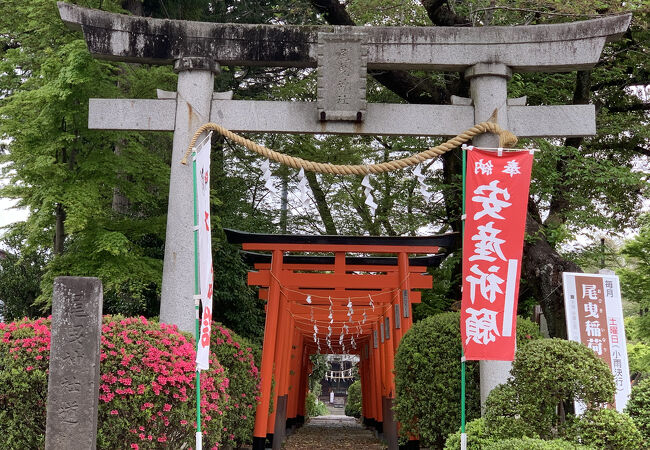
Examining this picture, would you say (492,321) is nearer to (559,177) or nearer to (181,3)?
(559,177)

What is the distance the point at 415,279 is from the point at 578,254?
3385 millimetres

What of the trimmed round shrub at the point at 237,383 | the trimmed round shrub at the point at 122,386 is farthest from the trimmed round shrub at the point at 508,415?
the trimmed round shrub at the point at 237,383

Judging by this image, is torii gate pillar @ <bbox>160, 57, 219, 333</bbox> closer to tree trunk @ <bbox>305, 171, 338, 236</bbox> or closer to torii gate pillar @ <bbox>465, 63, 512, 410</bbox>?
torii gate pillar @ <bbox>465, 63, 512, 410</bbox>

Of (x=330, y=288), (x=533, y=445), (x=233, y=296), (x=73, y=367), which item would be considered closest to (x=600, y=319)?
(x=533, y=445)

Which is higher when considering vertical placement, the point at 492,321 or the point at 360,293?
the point at 360,293

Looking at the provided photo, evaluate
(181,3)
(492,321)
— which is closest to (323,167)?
(492,321)

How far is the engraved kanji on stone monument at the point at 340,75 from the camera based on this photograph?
8531 millimetres

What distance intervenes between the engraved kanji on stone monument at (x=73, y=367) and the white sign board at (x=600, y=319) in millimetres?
6389

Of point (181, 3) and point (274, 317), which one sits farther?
point (181, 3)

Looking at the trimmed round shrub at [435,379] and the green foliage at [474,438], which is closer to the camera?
the green foliage at [474,438]

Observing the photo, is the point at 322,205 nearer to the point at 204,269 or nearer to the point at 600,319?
the point at 600,319

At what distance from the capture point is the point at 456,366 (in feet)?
28.8

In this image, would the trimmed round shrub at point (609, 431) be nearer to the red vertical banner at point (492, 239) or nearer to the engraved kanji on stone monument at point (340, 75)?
the red vertical banner at point (492, 239)

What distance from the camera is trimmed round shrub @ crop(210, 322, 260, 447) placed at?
31.2 ft
